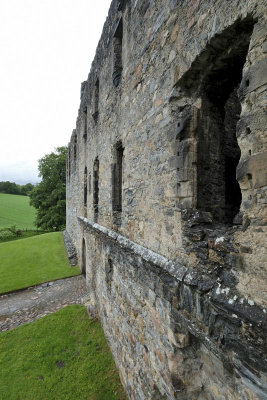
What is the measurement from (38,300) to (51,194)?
2068 cm

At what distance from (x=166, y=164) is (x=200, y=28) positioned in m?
1.64

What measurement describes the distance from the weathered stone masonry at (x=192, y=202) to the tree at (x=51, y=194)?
80.6ft

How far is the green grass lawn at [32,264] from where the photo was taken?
1176 centimetres

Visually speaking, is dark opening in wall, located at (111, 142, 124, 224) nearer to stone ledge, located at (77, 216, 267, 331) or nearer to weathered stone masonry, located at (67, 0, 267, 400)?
weathered stone masonry, located at (67, 0, 267, 400)

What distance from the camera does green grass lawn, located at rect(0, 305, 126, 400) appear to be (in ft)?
16.9

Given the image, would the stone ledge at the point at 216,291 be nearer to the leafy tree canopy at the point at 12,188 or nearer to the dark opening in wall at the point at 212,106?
the dark opening in wall at the point at 212,106

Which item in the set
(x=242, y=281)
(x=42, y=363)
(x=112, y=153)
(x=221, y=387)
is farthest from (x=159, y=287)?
(x=42, y=363)

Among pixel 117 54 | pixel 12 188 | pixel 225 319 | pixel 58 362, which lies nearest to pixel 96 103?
pixel 117 54

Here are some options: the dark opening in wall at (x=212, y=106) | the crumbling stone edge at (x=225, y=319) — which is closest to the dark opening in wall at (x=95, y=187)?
the crumbling stone edge at (x=225, y=319)

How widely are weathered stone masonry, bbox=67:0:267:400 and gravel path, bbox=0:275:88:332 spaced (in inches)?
187

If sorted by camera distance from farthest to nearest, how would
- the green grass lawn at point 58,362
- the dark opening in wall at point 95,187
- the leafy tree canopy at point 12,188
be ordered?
the leafy tree canopy at point 12,188 < the dark opening in wall at point 95,187 < the green grass lawn at point 58,362

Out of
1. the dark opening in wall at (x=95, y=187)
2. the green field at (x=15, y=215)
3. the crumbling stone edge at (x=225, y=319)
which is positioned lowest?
the green field at (x=15, y=215)

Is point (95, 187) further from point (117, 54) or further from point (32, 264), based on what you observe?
point (32, 264)

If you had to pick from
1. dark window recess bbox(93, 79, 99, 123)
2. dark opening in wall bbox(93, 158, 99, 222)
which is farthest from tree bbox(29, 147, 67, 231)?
dark window recess bbox(93, 79, 99, 123)
